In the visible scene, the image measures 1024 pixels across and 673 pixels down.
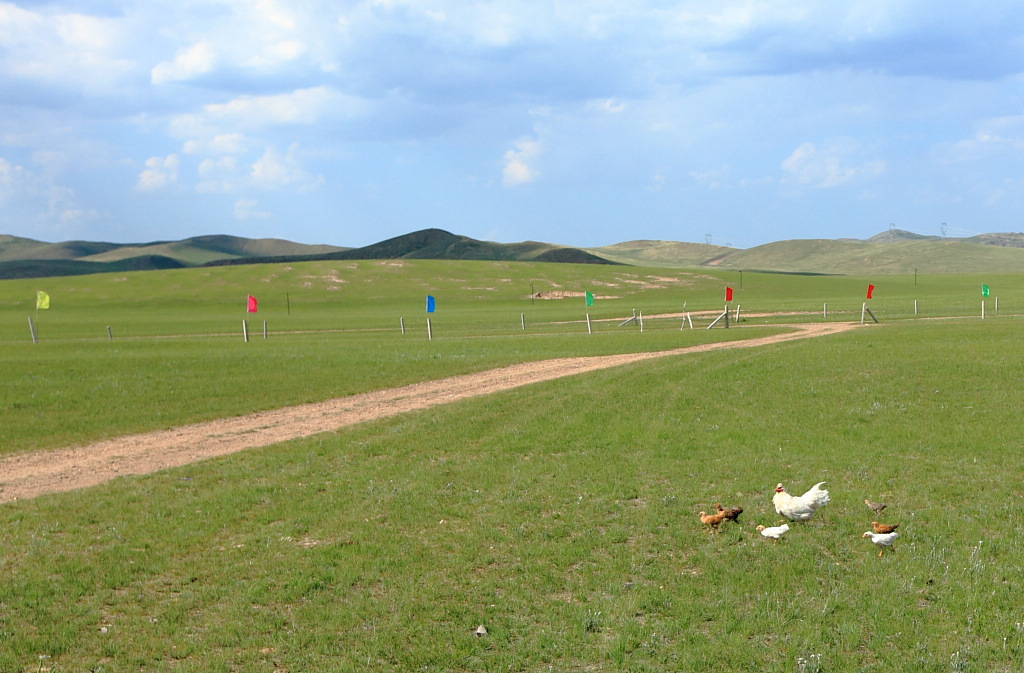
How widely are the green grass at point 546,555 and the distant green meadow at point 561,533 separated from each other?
0.14 feet

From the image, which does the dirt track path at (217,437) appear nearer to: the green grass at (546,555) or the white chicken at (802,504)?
the green grass at (546,555)

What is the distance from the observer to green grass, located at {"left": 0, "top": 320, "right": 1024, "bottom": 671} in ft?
26.0

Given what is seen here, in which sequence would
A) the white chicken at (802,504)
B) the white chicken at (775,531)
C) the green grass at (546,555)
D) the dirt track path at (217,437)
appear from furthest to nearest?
the dirt track path at (217,437) → the white chicken at (802,504) → the white chicken at (775,531) → the green grass at (546,555)

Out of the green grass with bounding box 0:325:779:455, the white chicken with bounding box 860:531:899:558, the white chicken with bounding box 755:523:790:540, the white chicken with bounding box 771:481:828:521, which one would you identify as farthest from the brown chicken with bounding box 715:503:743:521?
the green grass with bounding box 0:325:779:455

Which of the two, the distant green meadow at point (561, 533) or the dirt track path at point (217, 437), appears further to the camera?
the dirt track path at point (217, 437)

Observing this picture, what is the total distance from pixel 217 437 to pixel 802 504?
15.0 metres

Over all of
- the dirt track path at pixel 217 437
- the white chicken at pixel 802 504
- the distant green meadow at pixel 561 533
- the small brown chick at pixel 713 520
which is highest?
the white chicken at pixel 802 504

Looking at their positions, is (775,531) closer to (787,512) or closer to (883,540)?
(787,512)

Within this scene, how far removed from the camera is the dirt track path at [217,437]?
52.7 ft

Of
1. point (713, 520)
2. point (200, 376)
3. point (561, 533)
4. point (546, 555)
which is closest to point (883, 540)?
point (713, 520)

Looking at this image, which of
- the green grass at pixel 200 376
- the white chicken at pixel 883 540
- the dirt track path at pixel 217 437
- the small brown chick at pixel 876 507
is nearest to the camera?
the white chicken at pixel 883 540

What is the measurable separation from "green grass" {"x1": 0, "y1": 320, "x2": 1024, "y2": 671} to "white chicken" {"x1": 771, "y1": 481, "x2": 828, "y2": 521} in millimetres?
230

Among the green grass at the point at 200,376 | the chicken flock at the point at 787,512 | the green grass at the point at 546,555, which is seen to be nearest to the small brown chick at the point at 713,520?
the chicken flock at the point at 787,512

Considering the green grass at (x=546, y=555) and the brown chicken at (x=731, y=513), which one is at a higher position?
the brown chicken at (x=731, y=513)
